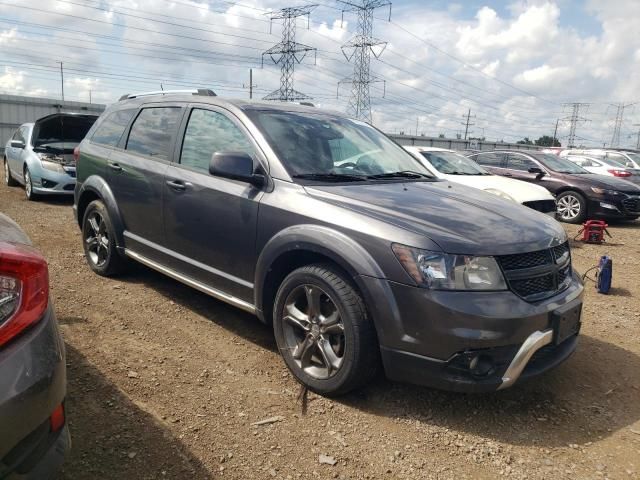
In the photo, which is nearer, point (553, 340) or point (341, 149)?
point (553, 340)

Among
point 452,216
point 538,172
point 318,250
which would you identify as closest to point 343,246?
point 318,250

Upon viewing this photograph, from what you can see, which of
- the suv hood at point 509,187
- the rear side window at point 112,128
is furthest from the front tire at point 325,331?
the suv hood at point 509,187

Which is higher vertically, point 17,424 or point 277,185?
point 277,185

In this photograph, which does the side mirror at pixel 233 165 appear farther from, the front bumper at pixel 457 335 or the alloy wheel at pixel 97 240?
the alloy wheel at pixel 97 240

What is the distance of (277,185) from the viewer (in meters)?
3.26

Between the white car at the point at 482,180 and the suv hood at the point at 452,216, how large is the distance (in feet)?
11.2

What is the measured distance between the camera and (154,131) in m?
4.37

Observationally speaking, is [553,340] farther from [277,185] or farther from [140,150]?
[140,150]

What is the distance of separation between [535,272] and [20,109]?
75.7ft

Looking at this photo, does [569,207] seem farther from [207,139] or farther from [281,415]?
[281,415]

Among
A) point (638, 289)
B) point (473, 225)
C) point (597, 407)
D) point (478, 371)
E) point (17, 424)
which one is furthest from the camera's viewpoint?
point (638, 289)

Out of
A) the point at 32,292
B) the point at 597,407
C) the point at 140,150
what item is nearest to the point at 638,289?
the point at 597,407

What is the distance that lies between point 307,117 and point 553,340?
2.36 m

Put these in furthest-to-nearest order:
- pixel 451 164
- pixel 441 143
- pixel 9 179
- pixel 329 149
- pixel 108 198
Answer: pixel 441 143 < pixel 9 179 < pixel 451 164 < pixel 108 198 < pixel 329 149
